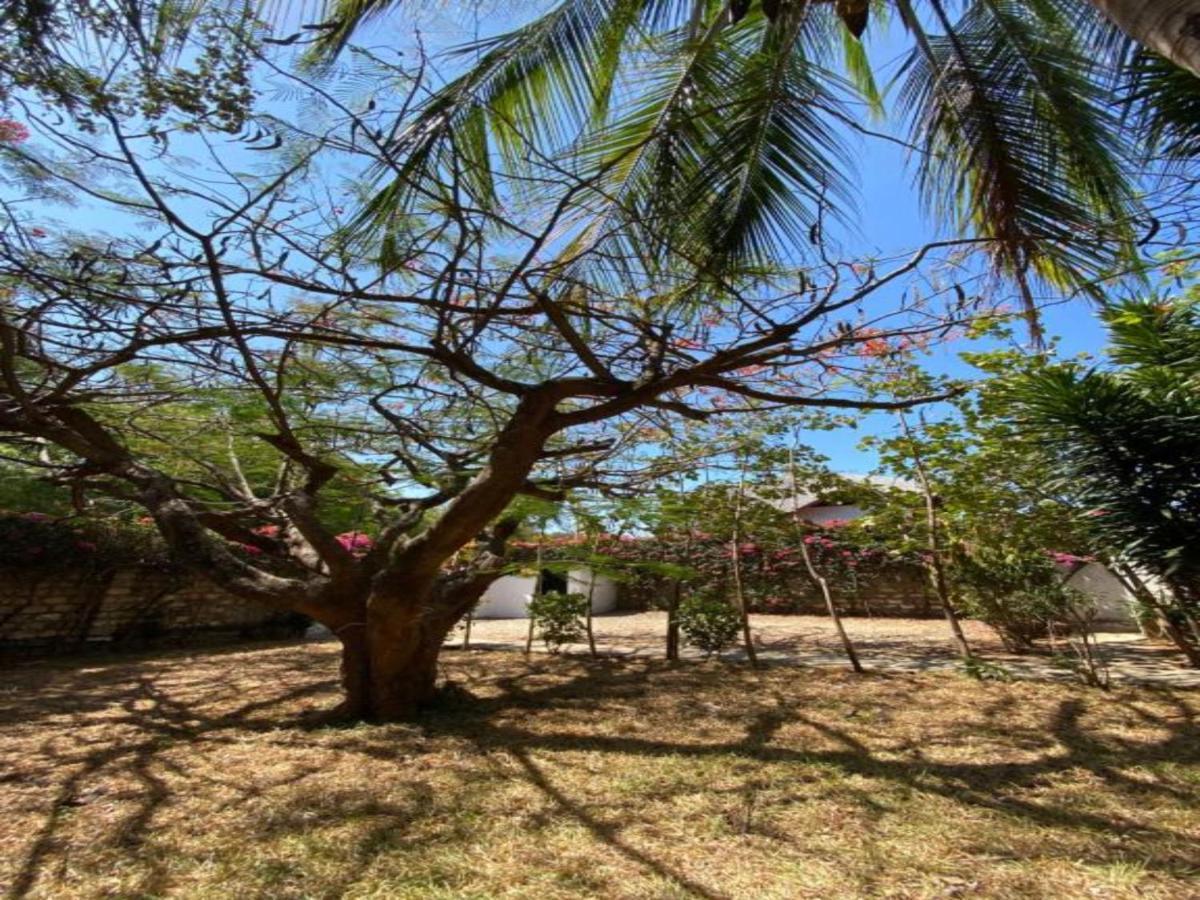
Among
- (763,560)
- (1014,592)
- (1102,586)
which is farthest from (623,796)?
(1102,586)

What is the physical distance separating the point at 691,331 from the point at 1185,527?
2.53m

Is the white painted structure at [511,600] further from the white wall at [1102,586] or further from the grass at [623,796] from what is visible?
the grass at [623,796]

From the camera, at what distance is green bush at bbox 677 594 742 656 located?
7.91m

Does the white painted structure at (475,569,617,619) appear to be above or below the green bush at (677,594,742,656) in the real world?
above

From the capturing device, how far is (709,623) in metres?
7.95

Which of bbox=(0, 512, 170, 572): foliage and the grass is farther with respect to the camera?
bbox=(0, 512, 170, 572): foliage

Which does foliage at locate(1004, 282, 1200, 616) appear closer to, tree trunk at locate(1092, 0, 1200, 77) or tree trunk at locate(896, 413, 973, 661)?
tree trunk at locate(1092, 0, 1200, 77)

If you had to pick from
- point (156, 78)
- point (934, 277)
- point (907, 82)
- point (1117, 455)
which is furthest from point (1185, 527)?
point (156, 78)

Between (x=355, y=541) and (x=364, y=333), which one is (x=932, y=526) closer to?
(x=364, y=333)

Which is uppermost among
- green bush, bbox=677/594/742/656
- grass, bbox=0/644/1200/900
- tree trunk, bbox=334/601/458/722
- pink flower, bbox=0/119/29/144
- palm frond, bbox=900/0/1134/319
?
palm frond, bbox=900/0/1134/319

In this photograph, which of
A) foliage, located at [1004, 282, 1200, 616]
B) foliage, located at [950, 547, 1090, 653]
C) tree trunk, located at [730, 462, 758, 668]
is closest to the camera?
foliage, located at [1004, 282, 1200, 616]

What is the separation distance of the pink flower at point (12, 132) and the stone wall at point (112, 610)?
5985mm

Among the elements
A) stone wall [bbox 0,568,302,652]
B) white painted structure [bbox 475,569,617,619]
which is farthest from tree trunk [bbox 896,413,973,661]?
white painted structure [bbox 475,569,617,619]

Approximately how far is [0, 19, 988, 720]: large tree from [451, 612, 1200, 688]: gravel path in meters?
3.30
